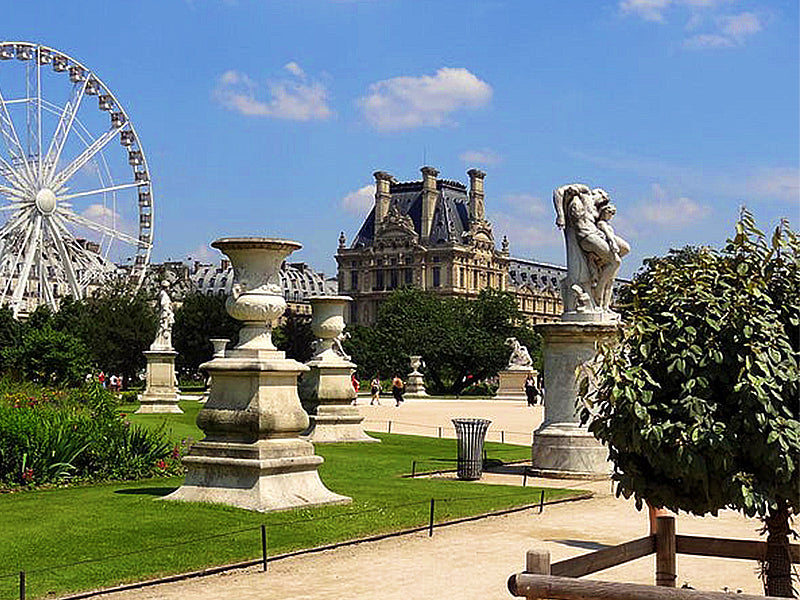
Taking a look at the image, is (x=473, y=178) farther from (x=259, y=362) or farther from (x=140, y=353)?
(x=259, y=362)

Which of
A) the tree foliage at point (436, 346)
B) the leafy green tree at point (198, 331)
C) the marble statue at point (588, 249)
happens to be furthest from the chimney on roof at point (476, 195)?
the marble statue at point (588, 249)

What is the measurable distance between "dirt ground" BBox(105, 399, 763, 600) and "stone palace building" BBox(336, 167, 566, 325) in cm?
12170

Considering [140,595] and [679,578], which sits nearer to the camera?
[140,595]

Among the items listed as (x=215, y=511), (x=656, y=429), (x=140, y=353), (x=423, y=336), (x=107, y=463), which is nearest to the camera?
(x=656, y=429)

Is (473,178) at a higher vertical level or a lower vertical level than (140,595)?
higher

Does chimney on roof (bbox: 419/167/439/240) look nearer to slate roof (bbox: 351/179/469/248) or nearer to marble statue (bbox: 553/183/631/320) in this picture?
slate roof (bbox: 351/179/469/248)

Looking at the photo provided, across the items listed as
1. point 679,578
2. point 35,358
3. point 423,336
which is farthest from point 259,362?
point 423,336

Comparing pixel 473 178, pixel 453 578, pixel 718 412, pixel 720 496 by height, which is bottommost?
pixel 453 578

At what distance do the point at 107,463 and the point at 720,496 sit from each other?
11.4 m

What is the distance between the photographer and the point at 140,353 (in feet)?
219

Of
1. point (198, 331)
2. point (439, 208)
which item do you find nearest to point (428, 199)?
point (439, 208)

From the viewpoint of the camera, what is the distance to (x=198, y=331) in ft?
241

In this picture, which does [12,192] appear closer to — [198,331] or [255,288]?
[198,331]

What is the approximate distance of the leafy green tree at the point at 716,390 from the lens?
6574 mm
